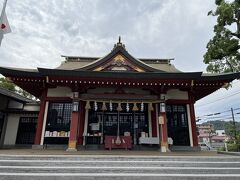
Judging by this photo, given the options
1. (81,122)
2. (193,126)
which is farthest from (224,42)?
(81,122)

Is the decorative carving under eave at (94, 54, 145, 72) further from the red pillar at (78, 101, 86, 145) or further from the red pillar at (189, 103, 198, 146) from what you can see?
the red pillar at (189, 103, 198, 146)

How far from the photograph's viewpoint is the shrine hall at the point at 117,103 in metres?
10.3

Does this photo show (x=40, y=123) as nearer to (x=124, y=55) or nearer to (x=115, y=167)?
(x=115, y=167)

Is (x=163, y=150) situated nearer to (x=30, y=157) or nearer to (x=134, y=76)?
(x=134, y=76)

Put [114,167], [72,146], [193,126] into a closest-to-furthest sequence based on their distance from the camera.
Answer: [114,167] → [72,146] → [193,126]

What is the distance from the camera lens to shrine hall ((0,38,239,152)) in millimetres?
10281

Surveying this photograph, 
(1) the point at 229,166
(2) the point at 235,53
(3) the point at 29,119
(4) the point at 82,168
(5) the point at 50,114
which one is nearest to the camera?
(4) the point at 82,168

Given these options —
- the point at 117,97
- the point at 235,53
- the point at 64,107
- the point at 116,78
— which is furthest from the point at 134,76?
the point at 235,53

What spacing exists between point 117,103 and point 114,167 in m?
5.60

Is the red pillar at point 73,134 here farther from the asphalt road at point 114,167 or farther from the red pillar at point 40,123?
the asphalt road at point 114,167

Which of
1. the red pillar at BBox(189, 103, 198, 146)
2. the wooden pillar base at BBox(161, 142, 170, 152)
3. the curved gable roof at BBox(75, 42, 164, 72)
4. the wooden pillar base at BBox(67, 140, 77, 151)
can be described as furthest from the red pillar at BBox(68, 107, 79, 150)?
the red pillar at BBox(189, 103, 198, 146)

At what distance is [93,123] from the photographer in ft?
39.5

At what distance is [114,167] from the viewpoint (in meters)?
6.66

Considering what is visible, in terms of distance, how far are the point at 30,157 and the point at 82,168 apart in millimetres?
1979
